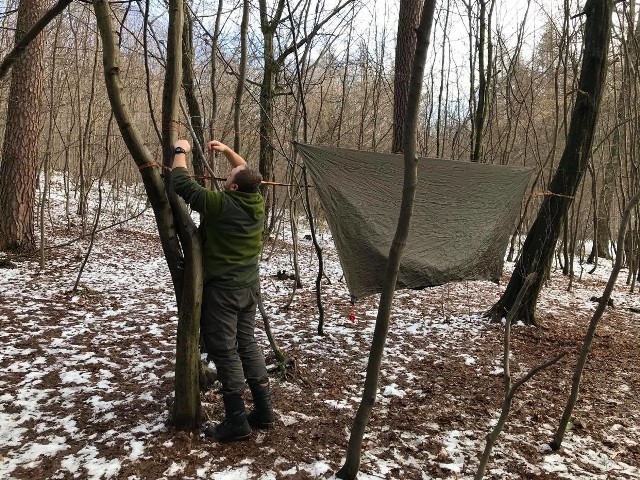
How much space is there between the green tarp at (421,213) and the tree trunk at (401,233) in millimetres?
1385

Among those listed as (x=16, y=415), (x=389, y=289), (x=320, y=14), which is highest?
(x=320, y=14)

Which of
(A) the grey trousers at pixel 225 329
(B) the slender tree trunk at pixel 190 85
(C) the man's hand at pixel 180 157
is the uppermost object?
(B) the slender tree trunk at pixel 190 85

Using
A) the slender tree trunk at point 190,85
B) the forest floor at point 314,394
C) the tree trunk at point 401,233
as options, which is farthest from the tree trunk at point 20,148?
the tree trunk at point 401,233

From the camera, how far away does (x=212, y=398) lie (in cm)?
287

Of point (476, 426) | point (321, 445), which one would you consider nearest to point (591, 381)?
point (476, 426)

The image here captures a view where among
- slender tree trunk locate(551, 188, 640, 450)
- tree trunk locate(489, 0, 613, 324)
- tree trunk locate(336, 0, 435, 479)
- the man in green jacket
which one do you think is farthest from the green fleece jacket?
tree trunk locate(489, 0, 613, 324)

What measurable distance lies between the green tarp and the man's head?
969 millimetres

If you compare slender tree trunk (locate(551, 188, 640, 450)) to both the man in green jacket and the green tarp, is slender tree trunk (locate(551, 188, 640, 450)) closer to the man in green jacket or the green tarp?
the green tarp

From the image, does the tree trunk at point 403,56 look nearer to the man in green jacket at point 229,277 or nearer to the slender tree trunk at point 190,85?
the slender tree trunk at point 190,85

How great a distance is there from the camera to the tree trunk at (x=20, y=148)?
644cm

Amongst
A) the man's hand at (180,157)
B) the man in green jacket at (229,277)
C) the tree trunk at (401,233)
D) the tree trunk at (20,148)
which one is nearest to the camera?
the tree trunk at (401,233)

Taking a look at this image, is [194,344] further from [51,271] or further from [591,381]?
[51,271]

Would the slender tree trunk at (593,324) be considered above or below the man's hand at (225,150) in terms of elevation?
below

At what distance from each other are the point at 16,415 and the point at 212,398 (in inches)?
A: 45.0
